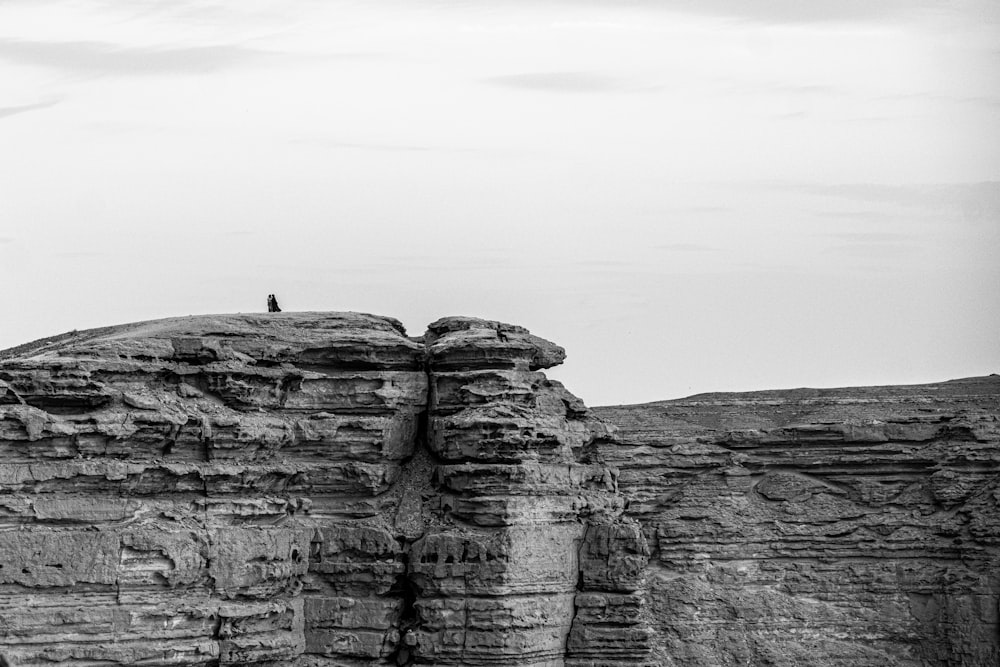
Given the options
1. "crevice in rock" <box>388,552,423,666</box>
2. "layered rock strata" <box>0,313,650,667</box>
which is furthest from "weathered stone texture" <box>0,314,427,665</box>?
"crevice in rock" <box>388,552,423,666</box>

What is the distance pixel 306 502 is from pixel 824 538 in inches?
681

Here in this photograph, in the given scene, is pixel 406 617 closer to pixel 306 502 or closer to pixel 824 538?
pixel 306 502

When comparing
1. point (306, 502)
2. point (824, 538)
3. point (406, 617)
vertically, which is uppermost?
point (824, 538)

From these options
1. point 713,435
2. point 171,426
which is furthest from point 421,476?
point 713,435

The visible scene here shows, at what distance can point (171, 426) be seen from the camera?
4722 cm

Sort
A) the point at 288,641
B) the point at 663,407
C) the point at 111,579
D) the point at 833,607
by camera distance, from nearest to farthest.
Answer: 1. the point at 111,579
2. the point at 288,641
3. the point at 833,607
4. the point at 663,407

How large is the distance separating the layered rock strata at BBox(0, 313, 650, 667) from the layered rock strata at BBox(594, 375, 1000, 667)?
10.7 m

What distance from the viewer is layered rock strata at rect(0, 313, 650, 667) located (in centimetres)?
4575

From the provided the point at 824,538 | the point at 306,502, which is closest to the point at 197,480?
the point at 306,502

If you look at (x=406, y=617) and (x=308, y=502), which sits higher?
(x=308, y=502)

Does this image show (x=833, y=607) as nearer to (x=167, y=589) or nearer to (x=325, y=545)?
(x=325, y=545)

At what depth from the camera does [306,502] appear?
5003cm

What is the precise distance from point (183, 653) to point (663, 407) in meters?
22.8

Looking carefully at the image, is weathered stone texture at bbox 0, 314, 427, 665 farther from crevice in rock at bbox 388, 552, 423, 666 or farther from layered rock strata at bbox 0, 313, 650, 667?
crevice in rock at bbox 388, 552, 423, 666
